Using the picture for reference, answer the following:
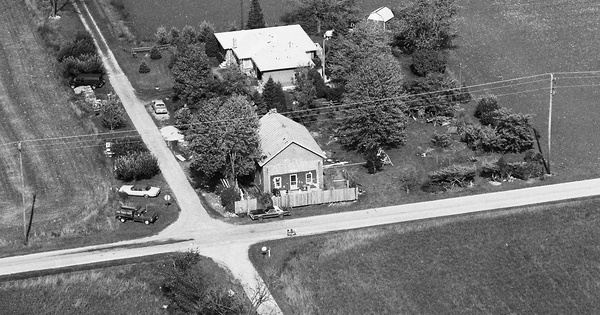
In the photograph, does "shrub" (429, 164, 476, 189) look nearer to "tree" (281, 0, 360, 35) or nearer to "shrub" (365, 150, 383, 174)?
"shrub" (365, 150, 383, 174)

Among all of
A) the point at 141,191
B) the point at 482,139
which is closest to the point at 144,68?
the point at 141,191

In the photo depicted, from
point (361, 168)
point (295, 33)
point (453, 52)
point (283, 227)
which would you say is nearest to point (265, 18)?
point (295, 33)

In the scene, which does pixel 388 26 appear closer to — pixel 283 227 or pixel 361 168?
pixel 361 168

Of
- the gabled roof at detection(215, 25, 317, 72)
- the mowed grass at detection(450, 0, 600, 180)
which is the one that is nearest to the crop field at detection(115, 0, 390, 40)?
the gabled roof at detection(215, 25, 317, 72)

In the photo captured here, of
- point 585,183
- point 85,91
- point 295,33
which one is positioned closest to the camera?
point 585,183

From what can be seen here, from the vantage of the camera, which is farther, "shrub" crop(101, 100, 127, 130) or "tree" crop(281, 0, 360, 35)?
"tree" crop(281, 0, 360, 35)

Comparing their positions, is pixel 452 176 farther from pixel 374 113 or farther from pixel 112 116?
pixel 112 116
